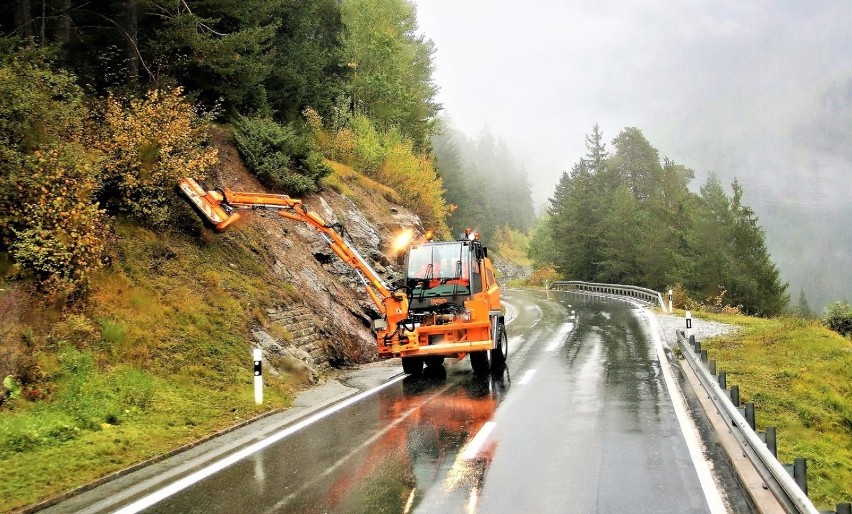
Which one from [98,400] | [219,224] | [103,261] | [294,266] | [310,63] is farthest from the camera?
[310,63]

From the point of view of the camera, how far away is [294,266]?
1725 cm

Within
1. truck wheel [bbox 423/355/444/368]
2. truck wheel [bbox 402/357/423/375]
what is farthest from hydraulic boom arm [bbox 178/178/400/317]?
truck wheel [bbox 423/355/444/368]

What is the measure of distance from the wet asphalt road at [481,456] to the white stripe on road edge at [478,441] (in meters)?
0.03

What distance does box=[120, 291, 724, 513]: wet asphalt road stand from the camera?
6.08m

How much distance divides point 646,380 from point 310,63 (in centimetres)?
2101

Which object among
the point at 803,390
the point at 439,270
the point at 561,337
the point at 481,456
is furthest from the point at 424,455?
the point at 561,337

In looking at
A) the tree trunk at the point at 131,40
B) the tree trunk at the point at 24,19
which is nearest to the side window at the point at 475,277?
the tree trunk at the point at 131,40

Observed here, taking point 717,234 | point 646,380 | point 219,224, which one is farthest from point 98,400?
point 717,234

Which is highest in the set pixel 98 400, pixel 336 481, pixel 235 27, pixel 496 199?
pixel 496 199

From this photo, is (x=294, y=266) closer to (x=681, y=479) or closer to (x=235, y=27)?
(x=235, y=27)

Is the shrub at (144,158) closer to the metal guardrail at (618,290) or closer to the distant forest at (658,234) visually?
the metal guardrail at (618,290)

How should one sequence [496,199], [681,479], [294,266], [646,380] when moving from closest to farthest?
[681,479] < [646,380] < [294,266] < [496,199]

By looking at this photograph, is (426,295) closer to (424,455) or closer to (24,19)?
(424,455)

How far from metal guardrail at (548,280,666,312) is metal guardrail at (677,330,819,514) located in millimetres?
23646
